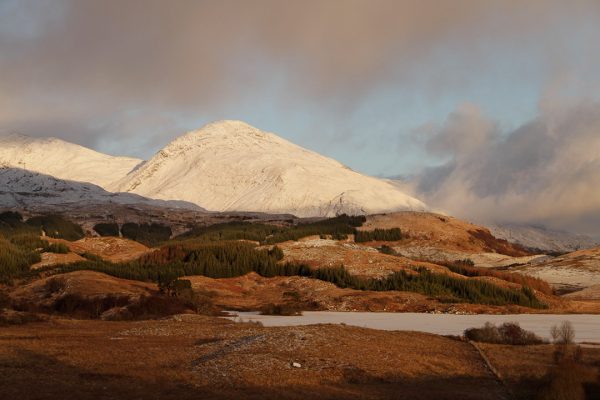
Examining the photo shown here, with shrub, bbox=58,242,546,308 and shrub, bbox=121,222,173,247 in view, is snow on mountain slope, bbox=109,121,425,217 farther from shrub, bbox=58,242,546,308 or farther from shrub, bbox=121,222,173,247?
shrub, bbox=58,242,546,308

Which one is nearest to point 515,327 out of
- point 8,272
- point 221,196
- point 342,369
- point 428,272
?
point 342,369

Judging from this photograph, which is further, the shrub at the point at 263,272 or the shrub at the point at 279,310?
the shrub at the point at 263,272

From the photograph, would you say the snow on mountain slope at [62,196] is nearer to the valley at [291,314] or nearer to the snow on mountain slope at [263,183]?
the snow on mountain slope at [263,183]

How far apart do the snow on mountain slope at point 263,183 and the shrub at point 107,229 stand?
154 ft

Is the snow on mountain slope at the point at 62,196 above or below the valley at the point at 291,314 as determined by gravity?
above

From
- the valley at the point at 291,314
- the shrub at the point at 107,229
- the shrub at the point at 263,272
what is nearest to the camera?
the valley at the point at 291,314

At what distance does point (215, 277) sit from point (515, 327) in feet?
106

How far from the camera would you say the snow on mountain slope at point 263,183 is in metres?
148

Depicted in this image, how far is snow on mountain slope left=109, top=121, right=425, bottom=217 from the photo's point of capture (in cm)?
14750

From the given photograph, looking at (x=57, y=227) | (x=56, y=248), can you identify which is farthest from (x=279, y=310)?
(x=57, y=227)

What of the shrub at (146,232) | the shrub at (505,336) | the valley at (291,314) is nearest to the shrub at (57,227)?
the valley at (291,314)

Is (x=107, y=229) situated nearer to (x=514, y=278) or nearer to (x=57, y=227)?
(x=57, y=227)

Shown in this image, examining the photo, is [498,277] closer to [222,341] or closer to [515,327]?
[515,327]

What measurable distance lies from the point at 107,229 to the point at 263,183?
6237 centimetres
